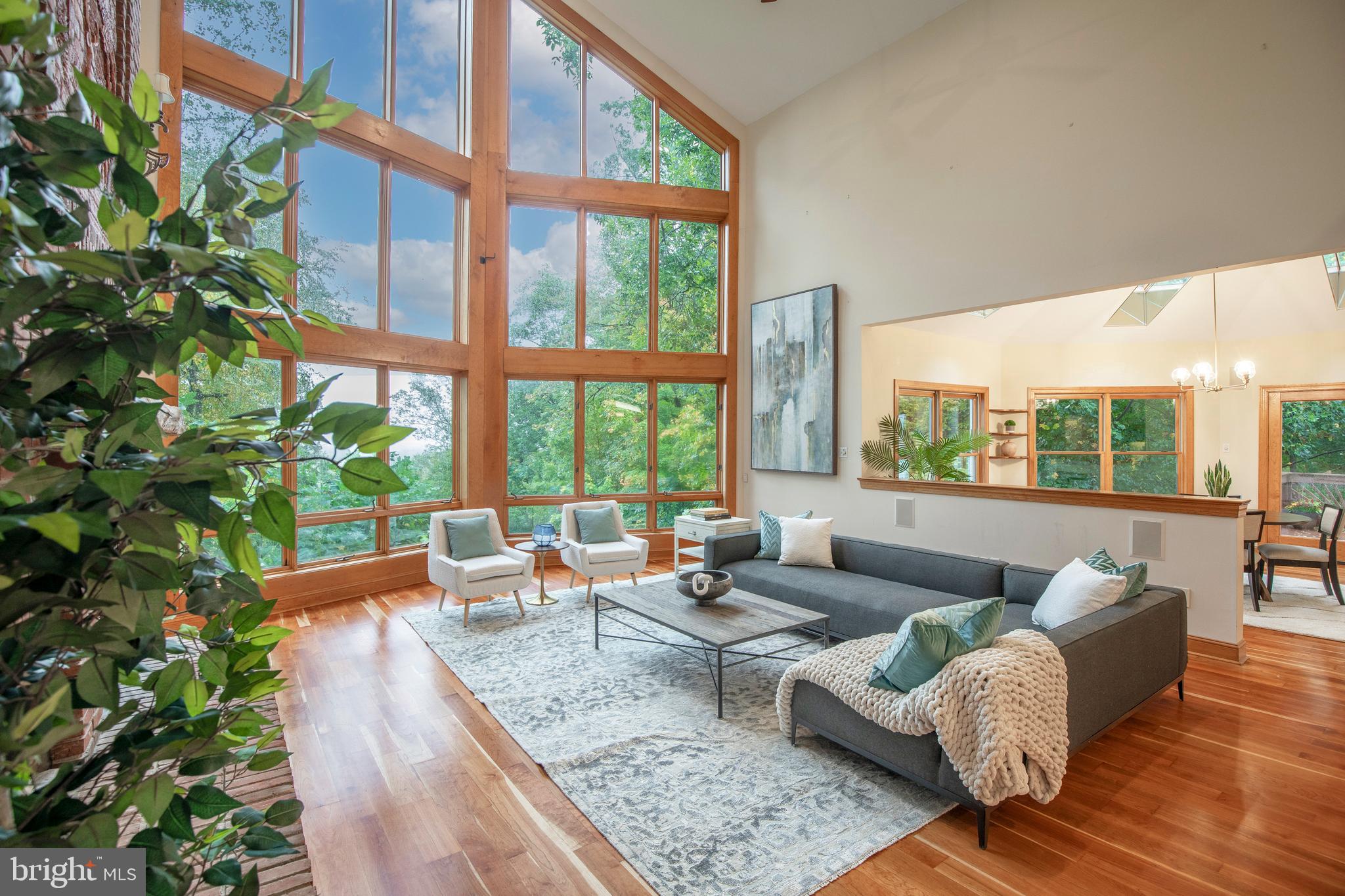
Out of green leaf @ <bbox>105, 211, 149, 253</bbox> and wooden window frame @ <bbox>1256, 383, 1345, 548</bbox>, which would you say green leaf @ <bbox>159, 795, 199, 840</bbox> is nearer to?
green leaf @ <bbox>105, 211, 149, 253</bbox>

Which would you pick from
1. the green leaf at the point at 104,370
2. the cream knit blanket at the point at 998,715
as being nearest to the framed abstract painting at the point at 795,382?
the cream knit blanket at the point at 998,715

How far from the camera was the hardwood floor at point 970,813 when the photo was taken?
6.92ft

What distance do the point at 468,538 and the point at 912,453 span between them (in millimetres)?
4194

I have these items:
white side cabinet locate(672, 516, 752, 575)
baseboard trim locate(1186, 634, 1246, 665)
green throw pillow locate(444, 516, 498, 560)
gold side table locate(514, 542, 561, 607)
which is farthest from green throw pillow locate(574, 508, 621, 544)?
baseboard trim locate(1186, 634, 1246, 665)

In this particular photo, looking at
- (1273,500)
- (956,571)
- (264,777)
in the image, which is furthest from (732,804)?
(1273,500)

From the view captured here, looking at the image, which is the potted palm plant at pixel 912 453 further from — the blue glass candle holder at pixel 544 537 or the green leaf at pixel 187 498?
the green leaf at pixel 187 498

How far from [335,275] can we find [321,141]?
1.13m

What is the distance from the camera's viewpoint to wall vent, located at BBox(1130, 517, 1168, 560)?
14.3 ft

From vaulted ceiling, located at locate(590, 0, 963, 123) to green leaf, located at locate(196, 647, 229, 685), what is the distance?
22.3ft

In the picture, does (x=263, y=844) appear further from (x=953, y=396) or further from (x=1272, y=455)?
(x=1272, y=455)

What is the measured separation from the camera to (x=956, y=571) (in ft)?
13.6

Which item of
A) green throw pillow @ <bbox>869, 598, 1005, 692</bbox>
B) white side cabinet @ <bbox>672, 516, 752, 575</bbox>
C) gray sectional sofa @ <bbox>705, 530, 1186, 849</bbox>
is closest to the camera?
green throw pillow @ <bbox>869, 598, 1005, 692</bbox>

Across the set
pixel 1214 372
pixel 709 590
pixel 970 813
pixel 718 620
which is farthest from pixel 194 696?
pixel 1214 372

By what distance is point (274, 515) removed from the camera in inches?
22.6
